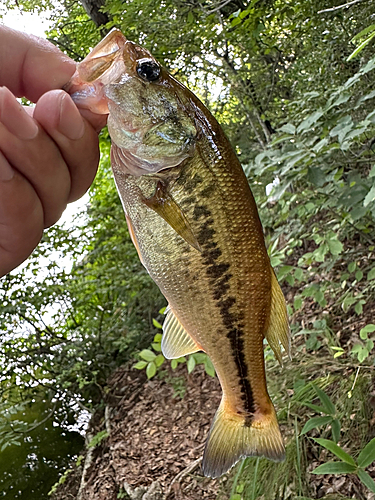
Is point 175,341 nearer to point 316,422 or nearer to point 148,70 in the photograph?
point 148,70

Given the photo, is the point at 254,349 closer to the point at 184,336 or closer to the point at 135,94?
the point at 184,336

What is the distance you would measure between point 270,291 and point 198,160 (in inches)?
15.7

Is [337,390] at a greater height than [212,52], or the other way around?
[212,52]

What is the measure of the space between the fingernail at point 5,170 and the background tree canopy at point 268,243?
4.92 ft

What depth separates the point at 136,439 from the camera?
4035 mm

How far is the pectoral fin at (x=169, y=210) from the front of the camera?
1.05 metres

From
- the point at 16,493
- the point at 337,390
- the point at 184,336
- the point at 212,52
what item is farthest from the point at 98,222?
the point at 184,336

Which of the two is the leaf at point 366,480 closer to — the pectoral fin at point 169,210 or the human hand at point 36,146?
the pectoral fin at point 169,210

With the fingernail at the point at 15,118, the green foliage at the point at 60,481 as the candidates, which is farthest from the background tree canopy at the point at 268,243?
the fingernail at the point at 15,118

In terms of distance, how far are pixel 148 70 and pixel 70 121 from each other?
0.25m

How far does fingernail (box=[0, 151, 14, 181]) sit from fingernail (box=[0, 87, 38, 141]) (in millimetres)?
63

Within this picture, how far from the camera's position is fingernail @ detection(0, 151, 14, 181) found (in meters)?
0.91

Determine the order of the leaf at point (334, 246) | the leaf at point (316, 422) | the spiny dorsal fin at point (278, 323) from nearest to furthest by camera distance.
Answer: the spiny dorsal fin at point (278, 323), the leaf at point (316, 422), the leaf at point (334, 246)

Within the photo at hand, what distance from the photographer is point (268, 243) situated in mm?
3094
